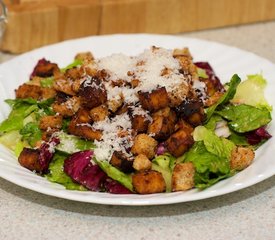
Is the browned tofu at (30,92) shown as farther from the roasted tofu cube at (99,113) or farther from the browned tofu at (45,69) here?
the roasted tofu cube at (99,113)

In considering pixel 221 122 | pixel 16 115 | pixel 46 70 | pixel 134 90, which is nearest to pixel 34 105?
pixel 16 115

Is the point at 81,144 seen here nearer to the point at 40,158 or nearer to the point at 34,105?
the point at 40,158

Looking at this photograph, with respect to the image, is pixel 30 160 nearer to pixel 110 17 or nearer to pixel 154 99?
pixel 154 99

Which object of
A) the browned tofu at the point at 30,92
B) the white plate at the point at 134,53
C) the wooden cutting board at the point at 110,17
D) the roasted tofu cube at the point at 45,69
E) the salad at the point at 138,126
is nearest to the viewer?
the white plate at the point at 134,53

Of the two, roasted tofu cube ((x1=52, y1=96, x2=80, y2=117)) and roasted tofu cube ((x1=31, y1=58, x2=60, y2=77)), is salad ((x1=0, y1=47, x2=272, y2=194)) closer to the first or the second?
roasted tofu cube ((x1=52, y1=96, x2=80, y2=117))

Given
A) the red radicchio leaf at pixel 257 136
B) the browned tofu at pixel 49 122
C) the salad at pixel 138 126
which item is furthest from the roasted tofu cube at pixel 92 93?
the red radicchio leaf at pixel 257 136
